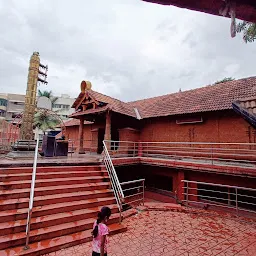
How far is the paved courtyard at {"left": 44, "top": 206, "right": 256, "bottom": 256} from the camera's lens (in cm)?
408

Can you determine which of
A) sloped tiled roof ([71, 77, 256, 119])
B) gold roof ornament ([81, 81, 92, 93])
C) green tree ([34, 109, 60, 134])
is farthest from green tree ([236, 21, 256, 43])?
green tree ([34, 109, 60, 134])

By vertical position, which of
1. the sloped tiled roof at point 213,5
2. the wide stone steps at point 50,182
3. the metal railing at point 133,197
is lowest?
the metal railing at point 133,197

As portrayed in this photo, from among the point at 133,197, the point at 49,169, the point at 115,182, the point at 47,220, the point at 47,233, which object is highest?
the point at 49,169

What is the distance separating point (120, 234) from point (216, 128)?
8244 mm

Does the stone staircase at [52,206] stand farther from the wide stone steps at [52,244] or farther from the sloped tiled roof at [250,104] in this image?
the sloped tiled roof at [250,104]

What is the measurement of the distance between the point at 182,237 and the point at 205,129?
24.4 feet

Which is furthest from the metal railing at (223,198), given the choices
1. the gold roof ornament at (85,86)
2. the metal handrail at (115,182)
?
the gold roof ornament at (85,86)

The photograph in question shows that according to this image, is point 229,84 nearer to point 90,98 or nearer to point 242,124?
point 242,124

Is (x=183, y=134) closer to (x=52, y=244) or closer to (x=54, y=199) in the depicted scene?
(x=54, y=199)

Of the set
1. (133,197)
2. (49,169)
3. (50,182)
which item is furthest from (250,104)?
(133,197)

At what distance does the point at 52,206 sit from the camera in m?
5.16

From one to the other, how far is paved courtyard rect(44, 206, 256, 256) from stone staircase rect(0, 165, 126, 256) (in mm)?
469

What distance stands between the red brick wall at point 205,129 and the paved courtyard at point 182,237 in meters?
4.91

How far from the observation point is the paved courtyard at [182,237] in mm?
4082
